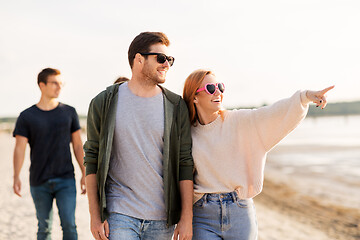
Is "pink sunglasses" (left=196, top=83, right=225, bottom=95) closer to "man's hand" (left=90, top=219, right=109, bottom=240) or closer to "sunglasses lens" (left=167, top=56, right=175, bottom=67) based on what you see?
"sunglasses lens" (left=167, top=56, right=175, bottom=67)

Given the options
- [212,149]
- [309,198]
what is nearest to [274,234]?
[309,198]

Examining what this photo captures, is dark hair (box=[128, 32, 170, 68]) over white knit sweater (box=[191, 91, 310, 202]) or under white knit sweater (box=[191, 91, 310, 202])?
over

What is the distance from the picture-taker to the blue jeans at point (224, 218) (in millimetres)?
3057

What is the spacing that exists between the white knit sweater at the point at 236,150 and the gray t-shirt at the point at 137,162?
363 millimetres

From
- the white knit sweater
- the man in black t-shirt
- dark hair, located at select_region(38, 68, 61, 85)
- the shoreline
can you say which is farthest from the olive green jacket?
the shoreline

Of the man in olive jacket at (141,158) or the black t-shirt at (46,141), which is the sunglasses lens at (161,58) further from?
the black t-shirt at (46,141)

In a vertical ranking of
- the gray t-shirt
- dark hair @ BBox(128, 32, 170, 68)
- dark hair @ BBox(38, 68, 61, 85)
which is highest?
dark hair @ BBox(128, 32, 170, 68)

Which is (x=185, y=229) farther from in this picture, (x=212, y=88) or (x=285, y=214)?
(x=285, y=214)

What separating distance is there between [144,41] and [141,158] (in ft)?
2.97

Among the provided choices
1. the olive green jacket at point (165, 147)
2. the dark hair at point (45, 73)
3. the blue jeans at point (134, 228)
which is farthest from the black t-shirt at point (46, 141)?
the blue jeans at point (134, 228)

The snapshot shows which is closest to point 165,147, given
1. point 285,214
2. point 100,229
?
point 100,229

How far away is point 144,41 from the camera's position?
305 centimetres

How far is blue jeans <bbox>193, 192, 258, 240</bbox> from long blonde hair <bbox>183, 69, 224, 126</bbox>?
669 millimetres

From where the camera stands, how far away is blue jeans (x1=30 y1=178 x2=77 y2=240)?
4.56 m
